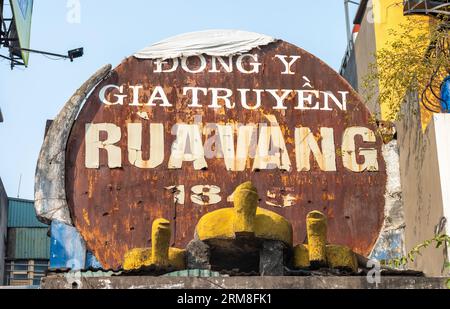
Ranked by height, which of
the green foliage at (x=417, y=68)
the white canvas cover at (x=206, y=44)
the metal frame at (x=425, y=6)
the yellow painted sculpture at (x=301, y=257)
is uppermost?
the metal frame at (x=425, y=6)

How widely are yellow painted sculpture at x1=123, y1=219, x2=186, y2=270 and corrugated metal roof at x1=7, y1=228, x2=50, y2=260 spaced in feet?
41.8

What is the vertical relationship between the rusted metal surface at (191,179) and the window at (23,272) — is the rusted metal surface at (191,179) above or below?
above

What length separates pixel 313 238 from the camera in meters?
16.1

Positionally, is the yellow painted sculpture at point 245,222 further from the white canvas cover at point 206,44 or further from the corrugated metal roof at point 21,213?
the corrugated metal roof at point 21,213

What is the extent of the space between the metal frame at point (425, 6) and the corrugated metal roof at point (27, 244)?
1357 centimetres

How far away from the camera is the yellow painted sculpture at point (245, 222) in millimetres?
15438

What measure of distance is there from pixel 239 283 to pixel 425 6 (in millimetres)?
8927

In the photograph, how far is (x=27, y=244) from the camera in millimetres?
28875

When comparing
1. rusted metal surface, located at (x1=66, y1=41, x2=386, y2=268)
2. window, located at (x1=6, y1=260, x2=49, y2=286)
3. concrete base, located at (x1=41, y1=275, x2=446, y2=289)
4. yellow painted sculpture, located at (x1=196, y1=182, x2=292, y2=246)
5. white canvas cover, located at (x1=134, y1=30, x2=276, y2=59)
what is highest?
white canvas cover, located at (x1=134, y1=30, x2=276, y2=59)

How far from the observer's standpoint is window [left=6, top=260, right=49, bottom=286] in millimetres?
28500

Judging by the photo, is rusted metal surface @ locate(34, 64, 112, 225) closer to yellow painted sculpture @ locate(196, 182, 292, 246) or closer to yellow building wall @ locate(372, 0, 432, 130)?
yellow painted sculpture @ locate(196, 182, 292, 246)

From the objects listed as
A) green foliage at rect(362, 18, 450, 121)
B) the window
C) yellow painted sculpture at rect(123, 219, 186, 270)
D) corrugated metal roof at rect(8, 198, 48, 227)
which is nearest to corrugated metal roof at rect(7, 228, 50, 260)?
the window

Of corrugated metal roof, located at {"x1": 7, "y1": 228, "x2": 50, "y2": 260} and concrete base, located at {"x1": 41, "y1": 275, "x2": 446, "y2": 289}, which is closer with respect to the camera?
concrete base, located at {"x1": 41, "y1": 275, "x2": 446, "y2": 289}

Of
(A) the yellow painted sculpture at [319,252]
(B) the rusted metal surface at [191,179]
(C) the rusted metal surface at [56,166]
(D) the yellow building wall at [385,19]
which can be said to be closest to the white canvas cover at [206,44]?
(B) the rusted metal surface at [191,179]
